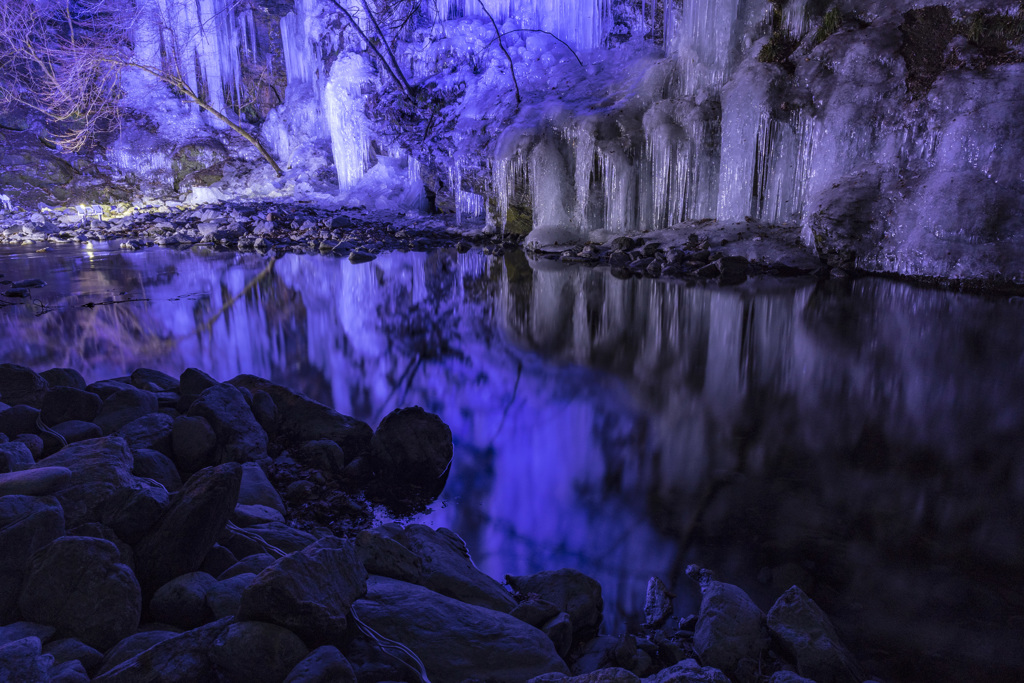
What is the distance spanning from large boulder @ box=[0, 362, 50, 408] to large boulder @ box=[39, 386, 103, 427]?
0.23 m

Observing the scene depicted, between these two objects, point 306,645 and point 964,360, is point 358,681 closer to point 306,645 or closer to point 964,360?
point 306,645

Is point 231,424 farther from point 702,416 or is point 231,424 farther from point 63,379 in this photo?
point 702,416

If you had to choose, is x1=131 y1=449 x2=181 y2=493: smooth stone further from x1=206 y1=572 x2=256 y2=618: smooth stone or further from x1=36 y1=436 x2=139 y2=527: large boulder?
x1=206 y1=572 x2=256 y2=618: smooth stone

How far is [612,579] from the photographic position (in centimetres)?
146

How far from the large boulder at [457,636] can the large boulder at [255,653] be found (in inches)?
6.6

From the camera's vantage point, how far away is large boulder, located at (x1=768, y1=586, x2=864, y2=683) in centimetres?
110

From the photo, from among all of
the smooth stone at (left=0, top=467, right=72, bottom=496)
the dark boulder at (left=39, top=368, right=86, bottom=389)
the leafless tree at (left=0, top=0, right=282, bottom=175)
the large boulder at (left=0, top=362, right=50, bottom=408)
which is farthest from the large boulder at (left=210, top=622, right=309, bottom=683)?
the leafless tree at (left=0, top=0, right=282, bottom=175)

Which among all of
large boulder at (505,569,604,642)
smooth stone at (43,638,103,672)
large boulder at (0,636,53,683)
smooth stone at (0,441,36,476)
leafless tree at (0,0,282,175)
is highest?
leafless tree at (0,0,282,175)

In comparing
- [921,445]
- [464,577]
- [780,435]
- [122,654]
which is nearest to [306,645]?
[122,654]

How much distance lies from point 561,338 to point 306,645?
3.04m

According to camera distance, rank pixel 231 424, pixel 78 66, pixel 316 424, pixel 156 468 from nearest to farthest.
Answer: pixel 156 468 < pixel 231 424 < pixel 316 424 < pixel 78 66

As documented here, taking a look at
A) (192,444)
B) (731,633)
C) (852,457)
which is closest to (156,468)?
(192,444)

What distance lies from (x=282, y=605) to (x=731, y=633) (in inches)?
32.6

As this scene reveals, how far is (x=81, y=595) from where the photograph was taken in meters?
1.06
